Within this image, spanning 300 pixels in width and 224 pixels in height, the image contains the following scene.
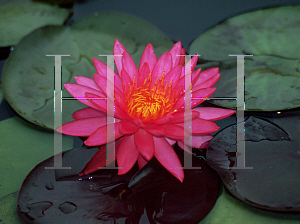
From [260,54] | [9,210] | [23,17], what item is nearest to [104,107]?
[9,210]

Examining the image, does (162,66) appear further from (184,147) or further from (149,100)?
(184,147)

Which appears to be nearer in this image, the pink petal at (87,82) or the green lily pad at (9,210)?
the green lily pad at (9,210)

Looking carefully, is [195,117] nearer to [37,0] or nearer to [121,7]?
[121,7]

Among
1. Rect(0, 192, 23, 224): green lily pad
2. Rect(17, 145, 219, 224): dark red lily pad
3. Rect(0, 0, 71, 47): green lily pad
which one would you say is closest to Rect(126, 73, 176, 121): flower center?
Rect(17, 145, 219, 224): dark red lily pad

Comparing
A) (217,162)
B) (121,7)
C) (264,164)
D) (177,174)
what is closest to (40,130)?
(177,174)

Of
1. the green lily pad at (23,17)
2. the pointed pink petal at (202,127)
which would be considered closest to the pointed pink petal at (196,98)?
the pointed pink petal at (202,127)

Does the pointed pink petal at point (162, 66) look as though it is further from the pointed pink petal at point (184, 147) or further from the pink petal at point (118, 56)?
the pointed pink petal at point (184, 147)
